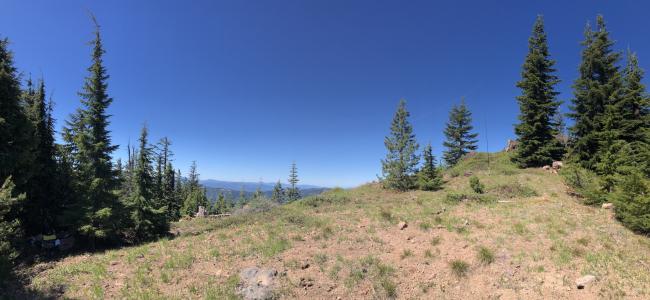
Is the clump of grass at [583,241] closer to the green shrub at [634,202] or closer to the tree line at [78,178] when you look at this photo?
the green shrub at [634,202]

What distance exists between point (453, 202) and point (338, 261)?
1175cm

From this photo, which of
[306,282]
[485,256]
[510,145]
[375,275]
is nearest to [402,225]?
[485,256]

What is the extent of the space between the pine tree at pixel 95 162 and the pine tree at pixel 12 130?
209cm

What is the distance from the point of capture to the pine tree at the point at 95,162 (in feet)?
48.7

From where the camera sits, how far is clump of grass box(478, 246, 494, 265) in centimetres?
940

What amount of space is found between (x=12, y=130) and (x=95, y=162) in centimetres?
353

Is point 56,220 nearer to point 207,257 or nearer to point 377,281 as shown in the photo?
point 207,257

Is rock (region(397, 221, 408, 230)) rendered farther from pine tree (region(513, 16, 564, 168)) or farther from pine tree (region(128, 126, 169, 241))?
pine tree (region(513, 16, 564, 168))

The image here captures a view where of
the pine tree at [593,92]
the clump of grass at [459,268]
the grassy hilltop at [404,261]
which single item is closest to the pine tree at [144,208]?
the grassy hilltop at [404,261]

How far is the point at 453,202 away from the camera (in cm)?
1880

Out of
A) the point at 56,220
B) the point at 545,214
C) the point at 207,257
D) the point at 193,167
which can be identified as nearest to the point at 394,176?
the point at 545,214

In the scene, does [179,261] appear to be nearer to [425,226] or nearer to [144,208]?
[144,208]

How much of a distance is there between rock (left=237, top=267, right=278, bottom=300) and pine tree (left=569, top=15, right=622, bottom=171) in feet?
85.9

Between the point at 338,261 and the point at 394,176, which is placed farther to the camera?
the point at 394,176
